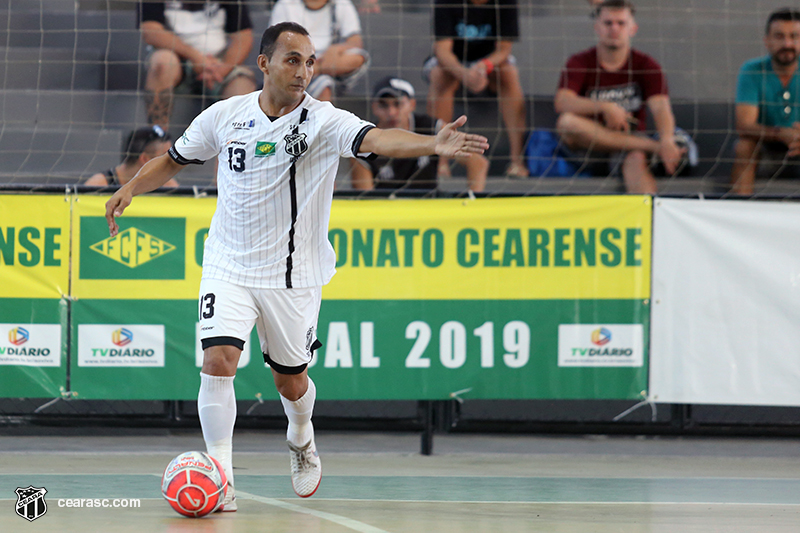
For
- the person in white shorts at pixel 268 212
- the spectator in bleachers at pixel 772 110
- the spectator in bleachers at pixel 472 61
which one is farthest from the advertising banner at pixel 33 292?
the spectator in bleachers at pixel 772 110

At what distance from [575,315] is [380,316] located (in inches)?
53.7

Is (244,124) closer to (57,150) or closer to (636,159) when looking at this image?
(636,159)

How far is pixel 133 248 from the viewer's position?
666cm

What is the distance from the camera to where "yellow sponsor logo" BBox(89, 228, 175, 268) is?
261 inches

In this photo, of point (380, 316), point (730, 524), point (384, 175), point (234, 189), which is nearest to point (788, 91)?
point (384, 175)

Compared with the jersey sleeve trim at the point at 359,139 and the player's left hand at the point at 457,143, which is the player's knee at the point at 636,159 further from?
the player's left hand at the point at 457,143

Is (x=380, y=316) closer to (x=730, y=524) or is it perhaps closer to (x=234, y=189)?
(x=234, y=189)

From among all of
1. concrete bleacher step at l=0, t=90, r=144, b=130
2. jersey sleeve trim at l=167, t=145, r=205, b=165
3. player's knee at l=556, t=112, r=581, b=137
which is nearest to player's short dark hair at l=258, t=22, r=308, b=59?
jersey sleeve trim at l=167, t=145, r=205, b=165

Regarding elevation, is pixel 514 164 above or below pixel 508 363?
above

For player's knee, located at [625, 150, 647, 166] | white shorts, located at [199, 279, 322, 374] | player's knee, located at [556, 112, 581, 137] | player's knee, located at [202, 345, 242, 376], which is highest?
player's knee, located at [556, 112, 581, 137]

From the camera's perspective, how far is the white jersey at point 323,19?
28.7 feet

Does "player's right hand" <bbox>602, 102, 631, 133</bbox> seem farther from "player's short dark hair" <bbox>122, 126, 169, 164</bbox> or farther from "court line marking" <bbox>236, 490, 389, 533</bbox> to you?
"court line marking" <bbox>236, 490, 389, 533</bbox>

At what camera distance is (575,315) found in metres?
6.79

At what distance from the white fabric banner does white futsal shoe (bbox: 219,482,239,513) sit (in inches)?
134
